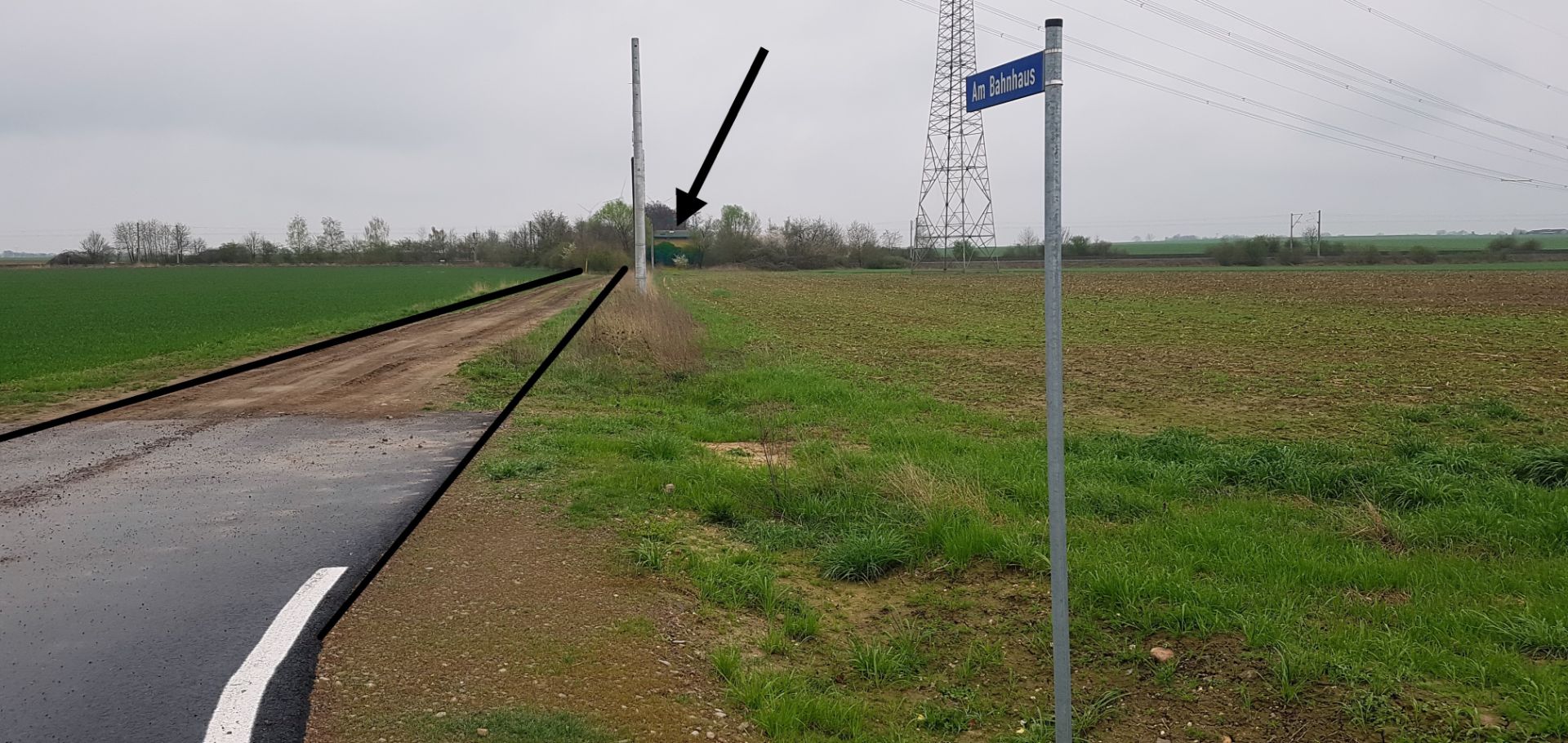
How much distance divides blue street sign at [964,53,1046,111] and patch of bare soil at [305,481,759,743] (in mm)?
2667

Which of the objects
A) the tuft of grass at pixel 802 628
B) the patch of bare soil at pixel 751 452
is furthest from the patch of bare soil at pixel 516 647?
the patch of bare soil at pixel 751 452

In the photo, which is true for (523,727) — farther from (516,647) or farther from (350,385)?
(350,385)

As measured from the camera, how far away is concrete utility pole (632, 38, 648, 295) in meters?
15.9

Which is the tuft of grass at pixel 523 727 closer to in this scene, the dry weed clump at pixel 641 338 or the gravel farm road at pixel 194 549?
the gravel farm road at pixel 194 549

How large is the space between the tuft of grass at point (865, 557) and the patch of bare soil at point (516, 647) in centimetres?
99

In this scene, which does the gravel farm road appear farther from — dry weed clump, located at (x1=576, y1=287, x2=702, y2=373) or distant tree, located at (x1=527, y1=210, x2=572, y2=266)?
distant tree, located at (x1=527, y1=210, x2=572, y2=266)

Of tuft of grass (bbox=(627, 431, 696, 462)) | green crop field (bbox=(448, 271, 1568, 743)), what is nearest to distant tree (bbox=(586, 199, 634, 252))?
green crop field (bbox=(448, 271, 1568, 743))

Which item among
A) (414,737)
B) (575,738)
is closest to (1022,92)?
(575,738)

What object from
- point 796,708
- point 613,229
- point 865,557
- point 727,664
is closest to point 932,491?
point 865,557

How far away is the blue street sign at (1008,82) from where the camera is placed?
111 inches

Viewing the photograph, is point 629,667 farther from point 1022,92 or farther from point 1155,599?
point 1022,92

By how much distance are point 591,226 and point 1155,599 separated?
57.3 feet
